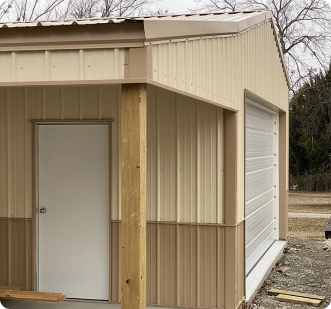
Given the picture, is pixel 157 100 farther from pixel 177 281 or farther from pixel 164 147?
pixel 177 281

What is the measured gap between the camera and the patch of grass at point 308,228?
1565cm

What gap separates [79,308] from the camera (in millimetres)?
6914

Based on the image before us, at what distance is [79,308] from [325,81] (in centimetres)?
2597

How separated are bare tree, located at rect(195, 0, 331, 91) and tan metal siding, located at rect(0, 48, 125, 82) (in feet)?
85.3

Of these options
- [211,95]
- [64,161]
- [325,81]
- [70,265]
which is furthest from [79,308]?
[325,81]

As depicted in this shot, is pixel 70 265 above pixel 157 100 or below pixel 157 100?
below

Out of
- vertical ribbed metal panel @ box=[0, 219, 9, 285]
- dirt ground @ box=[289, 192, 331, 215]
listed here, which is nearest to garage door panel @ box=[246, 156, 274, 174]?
vertical ribbed metal panel @ box=[0, 219, 9, 285]

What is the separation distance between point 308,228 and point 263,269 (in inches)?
333

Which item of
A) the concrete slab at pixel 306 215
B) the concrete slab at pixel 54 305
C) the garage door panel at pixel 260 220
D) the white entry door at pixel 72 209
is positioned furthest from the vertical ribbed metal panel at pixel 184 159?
the concrete slab at pixel 306 215

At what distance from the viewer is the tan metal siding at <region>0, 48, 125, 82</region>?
4355mm

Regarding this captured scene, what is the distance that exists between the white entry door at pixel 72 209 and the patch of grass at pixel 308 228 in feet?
29.1

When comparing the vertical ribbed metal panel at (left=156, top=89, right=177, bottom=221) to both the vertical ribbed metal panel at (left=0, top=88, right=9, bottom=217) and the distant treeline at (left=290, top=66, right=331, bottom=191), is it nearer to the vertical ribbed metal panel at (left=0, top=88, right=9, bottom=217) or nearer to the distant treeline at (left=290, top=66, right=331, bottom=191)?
the vertical ribbed metal panel at (left=0, top=88, right=9, bottom=217)

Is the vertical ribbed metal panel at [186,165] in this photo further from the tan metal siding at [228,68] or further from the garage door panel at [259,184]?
the garage door panel at [259,184]

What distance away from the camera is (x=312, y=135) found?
31.6m
